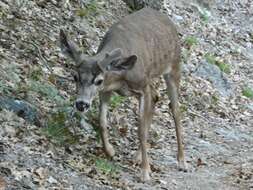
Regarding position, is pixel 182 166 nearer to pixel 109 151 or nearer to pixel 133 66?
pixel 109 151

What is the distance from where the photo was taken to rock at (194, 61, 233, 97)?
13031 millimetres

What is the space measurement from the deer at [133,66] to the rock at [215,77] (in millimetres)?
4133

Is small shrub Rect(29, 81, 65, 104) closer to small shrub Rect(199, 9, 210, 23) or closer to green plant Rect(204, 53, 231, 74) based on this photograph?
green plant Rect(204, 53, 231, 74)

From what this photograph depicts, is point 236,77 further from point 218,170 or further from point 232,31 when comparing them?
point 218,170

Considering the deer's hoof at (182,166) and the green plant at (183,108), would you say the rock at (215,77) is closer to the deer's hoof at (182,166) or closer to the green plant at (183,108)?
the green plant at (183,108)

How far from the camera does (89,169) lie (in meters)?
7.18

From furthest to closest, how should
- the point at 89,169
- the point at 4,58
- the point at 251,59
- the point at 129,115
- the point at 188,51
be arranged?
the point at 251,59 < the point at 188,51 < the point at 129,115 < the point at 4,58 < the point at 89,169

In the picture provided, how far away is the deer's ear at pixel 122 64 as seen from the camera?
7.11 metres

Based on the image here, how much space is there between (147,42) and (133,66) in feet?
3.36

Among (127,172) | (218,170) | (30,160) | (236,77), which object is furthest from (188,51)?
(30,160)

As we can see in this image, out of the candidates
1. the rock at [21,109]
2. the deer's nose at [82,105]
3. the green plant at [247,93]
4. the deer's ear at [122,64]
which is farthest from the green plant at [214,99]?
the deer's nose at [82,105]

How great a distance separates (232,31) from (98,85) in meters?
10.3

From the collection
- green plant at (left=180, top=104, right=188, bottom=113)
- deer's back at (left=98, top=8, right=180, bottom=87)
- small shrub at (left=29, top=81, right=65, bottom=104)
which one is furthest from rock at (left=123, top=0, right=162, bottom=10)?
small shrub at (left=29, top=81, right=65, bottom=104)

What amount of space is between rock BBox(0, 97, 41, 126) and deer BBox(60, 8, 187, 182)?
0.80 meters
